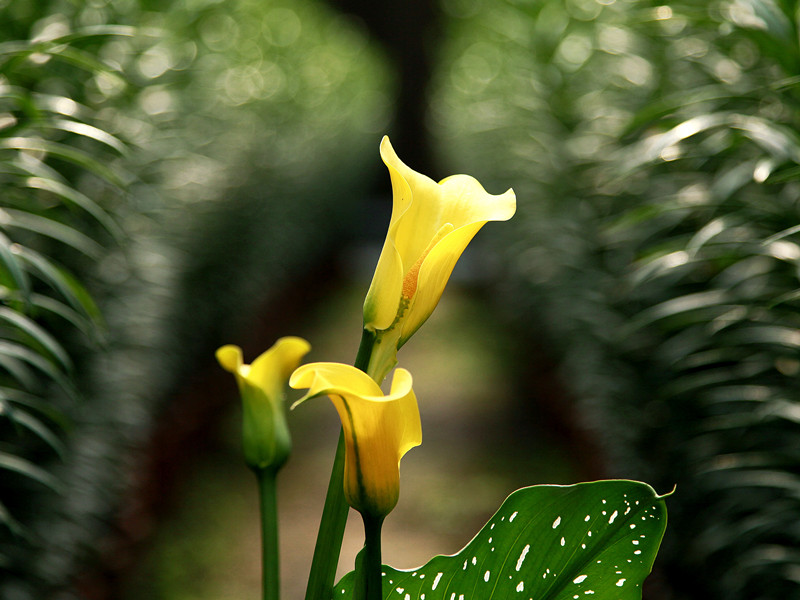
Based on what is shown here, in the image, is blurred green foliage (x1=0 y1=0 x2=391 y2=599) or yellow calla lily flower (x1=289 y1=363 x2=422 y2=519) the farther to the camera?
blurred green foliage (x1=0 y1=0 x2=391 y2=599)

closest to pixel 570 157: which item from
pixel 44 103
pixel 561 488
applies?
pixel 44 103

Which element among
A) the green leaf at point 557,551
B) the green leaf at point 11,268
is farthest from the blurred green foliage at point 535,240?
the green leaf at point 557,551

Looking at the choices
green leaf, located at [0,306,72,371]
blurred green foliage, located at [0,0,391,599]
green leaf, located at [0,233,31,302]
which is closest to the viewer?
green leaf, located at [0,233,31,302]

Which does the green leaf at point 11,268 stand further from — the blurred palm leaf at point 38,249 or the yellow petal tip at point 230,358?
the yellow petal tip at point 230,358

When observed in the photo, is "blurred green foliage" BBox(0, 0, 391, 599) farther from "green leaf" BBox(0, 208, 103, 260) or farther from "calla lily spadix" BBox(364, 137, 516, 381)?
"calla lily spadix" BBox(364, 137, 516, 381)

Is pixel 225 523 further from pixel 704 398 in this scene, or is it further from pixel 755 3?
pixel 755 3

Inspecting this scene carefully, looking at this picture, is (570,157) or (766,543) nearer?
(766,543)

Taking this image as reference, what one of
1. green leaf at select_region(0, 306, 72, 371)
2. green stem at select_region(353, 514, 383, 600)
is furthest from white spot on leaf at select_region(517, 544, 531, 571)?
green leaf at select_region(0, 306, 72, 371)
